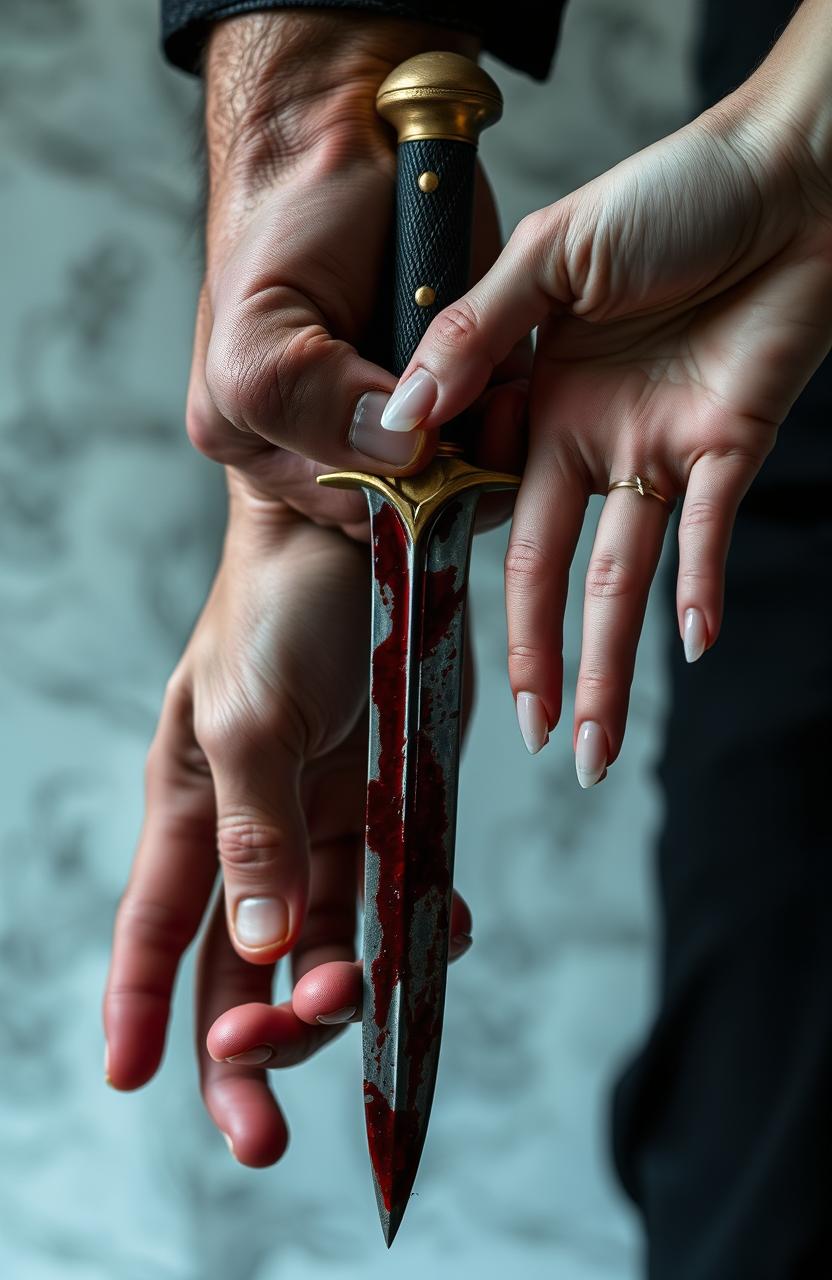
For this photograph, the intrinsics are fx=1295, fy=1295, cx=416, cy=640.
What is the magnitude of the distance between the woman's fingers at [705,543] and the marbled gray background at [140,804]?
838 millimetres

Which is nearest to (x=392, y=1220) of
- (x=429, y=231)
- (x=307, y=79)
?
(x=429, y=231)

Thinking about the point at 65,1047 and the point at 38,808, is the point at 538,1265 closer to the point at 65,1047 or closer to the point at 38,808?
the point at 65,1047

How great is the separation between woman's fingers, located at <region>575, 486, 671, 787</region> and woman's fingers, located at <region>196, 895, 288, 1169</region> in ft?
1.06

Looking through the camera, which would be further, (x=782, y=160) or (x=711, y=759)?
(x=711, y=759)

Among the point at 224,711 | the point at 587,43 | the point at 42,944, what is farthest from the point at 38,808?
the point at 587,43

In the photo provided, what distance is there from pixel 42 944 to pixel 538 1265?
72 centimetres

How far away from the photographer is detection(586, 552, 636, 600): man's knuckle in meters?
0.81

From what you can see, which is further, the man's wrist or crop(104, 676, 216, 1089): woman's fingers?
crop(104, 676, 216, 1089): woman's fingers

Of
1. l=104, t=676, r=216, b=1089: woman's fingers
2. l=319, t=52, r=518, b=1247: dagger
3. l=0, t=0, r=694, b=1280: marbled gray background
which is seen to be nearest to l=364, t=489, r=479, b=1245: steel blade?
l=319, t=52, r=518, b=1247: dagger

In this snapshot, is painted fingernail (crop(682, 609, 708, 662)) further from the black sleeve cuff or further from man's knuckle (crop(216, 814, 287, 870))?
the black sleeve cuff

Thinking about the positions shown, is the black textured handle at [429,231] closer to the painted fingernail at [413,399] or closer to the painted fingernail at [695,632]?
the painted fingernail at [413,399]

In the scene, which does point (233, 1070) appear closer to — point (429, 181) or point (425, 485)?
point (425, 485)

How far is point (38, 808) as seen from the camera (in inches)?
63.5

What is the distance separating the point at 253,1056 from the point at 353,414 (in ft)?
1.48
